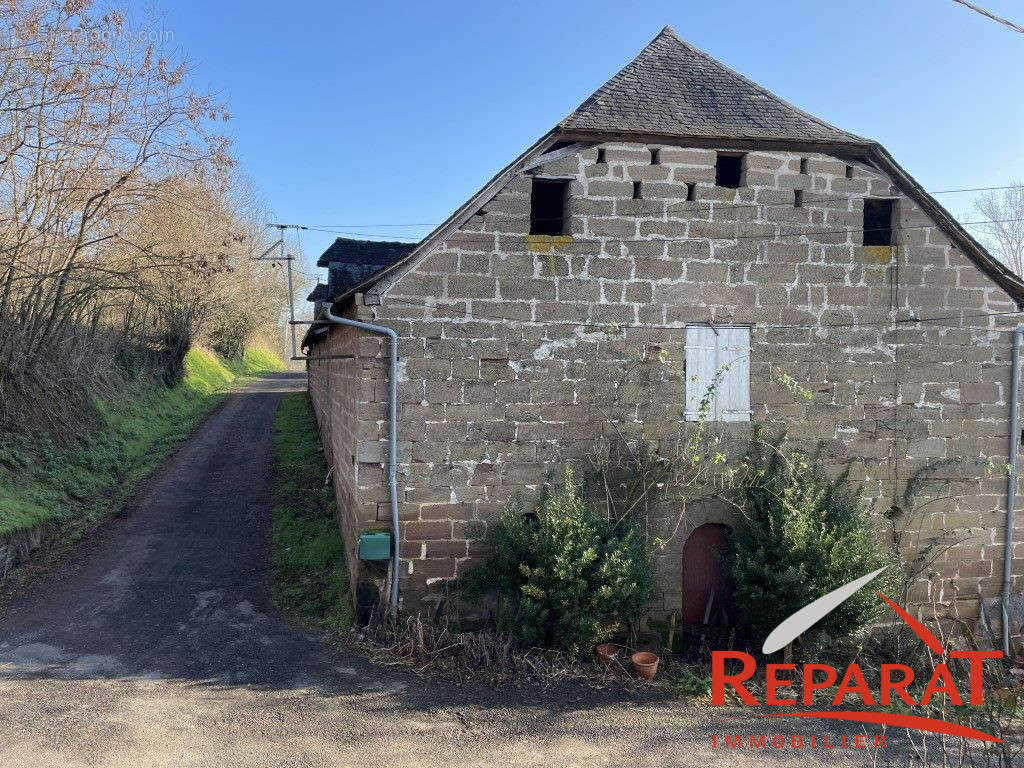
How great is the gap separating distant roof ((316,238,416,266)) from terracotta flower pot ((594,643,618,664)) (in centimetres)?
711

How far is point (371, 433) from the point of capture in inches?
300

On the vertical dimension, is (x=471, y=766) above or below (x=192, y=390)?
below

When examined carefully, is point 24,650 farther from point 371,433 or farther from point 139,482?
point 139,482

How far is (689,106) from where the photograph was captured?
28.3ft

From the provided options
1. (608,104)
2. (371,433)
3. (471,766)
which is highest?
(608,104)

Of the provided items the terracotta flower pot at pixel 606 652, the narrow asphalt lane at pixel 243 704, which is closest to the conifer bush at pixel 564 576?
the terracotta flower pot at pixel 606 652

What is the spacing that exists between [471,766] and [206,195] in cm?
1419

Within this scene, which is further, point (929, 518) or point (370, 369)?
point (929, 518)

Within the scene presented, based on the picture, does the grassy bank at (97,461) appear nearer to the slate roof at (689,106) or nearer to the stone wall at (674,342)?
the stone wall at (674,342)

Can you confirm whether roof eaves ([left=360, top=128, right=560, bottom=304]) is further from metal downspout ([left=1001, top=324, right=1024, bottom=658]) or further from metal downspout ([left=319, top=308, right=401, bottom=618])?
metal downspout ([left=1001, top=324, right=1024, bottom=658])

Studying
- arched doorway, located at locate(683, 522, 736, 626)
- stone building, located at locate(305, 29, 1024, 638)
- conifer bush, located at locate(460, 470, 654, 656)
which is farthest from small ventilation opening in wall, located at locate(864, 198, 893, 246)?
conifer bush, located at locate(460, 470, 654, 656)

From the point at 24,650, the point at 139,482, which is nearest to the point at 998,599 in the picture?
the point at 24,650

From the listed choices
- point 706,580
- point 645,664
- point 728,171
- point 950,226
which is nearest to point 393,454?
point 645,664

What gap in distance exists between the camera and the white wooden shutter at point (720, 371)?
836cm
